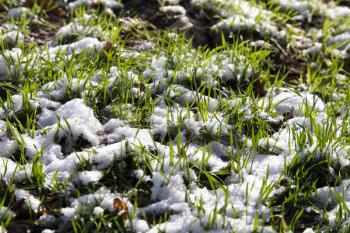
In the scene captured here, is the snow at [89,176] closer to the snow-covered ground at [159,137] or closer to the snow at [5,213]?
the snow-covered ground at [159,137]

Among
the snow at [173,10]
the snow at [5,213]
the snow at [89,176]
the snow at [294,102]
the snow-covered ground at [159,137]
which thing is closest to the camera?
the snow at [5,213]

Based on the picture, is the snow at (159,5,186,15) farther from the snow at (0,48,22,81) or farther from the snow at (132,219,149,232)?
the snow at (132,219,149,232)

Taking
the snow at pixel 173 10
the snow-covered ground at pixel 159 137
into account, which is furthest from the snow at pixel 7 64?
the snow at pixel 173 10

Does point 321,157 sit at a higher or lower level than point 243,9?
lower

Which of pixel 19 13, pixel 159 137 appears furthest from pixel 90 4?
pixel 159 137

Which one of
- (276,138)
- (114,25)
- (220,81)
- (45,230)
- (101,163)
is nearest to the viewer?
(45,230)

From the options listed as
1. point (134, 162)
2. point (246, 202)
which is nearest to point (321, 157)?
point (246, 202)

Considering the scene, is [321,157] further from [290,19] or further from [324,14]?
[324,14]

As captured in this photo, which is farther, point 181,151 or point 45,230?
point 181,151

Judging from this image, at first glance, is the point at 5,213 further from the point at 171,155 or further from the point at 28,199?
the point at 171,155
